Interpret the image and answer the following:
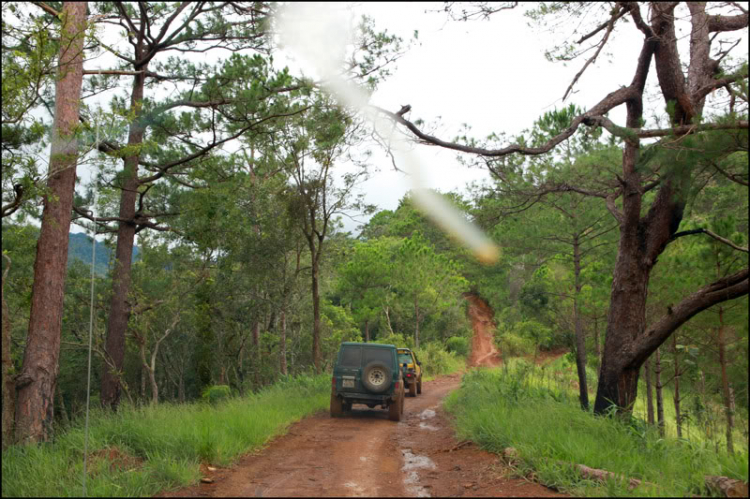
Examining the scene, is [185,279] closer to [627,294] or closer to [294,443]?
[294,443]

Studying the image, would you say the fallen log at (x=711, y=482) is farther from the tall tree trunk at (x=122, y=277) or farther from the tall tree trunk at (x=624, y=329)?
the tall tree trunk at (x=122, y=277)

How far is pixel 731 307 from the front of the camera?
1112 centimetres

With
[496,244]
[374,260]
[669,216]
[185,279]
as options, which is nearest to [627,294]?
[669,216]

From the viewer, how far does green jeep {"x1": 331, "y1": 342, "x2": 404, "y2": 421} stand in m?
12.9

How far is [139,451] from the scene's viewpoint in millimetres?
7590

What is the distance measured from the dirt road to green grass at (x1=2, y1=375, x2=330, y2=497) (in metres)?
0.29

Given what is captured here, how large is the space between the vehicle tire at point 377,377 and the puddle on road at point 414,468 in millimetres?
3295

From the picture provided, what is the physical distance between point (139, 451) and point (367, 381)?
6062 millimetres

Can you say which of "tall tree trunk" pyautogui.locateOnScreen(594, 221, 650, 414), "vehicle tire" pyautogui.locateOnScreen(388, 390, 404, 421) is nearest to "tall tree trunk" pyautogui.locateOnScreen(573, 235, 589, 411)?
"tall tree trunk" pyautogui.locateOnScreen(594, 221, 650, 414)

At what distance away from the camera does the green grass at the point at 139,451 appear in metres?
6.09

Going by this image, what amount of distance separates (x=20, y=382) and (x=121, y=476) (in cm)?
370

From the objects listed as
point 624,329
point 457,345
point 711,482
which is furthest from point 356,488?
point 457,345

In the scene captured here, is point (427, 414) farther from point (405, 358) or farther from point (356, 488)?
point (356, 488)

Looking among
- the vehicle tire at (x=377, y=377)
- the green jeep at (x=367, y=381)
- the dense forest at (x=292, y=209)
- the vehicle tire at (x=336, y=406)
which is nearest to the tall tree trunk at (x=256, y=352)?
the dense forest at (x=292, y=209)
